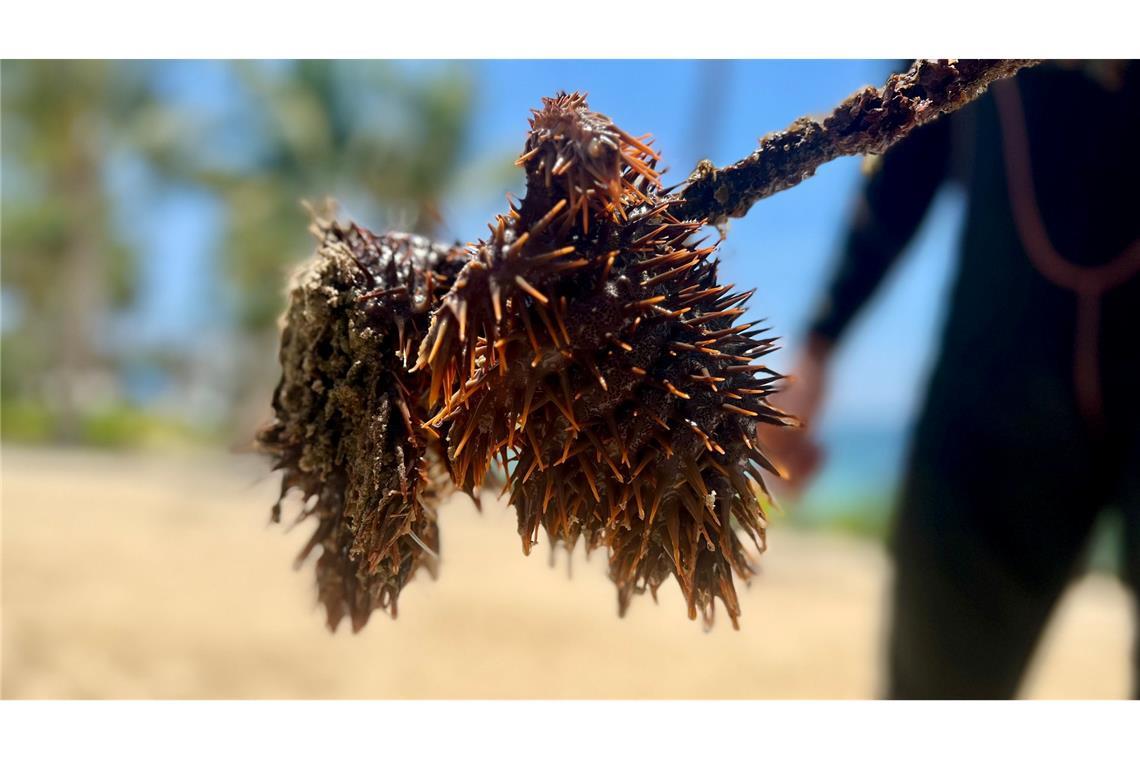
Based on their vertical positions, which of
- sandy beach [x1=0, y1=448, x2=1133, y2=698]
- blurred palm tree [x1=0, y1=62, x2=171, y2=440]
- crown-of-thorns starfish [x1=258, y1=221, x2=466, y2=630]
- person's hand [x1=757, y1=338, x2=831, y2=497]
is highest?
blurred palm tree [x1=0, y1=62, x2=171, y2=440]

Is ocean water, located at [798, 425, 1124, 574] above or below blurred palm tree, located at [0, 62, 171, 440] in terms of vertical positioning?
below

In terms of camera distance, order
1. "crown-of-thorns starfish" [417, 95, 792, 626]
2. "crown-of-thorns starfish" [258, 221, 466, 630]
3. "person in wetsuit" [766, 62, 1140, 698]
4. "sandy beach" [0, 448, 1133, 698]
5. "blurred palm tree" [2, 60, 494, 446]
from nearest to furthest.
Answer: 1. "crown-of-thorns starfish" [417, 95, 792, 626]
2. "crown-of-thorns starfish" [258, 221, 466, 630]
3. "person in wetsuit" [766, 62, 1140, 698]
4. "sandy beach" [0, 448, 1133, 698]
5. "blurred palm tree" [2, 60, 494, 446]

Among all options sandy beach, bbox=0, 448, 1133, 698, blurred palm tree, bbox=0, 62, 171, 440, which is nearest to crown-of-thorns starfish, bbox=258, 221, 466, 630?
sandy beach, bbox=0, 448, 1133, 698

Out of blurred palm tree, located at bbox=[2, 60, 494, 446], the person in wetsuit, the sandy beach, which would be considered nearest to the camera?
the person in wetsuit

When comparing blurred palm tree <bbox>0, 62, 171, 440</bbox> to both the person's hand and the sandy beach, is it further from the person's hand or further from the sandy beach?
the person's hand

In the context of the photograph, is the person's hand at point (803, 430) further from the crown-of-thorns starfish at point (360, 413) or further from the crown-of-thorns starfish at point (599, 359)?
the crown-of-thorns starfish at point (360, 413)

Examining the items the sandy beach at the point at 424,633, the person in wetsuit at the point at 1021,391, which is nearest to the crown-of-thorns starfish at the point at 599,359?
the person in wetsuit at the point at 1021,391
